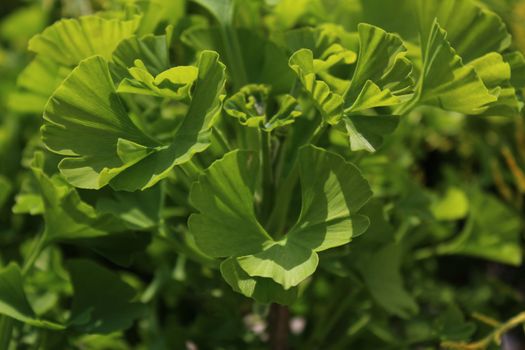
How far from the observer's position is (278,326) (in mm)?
581

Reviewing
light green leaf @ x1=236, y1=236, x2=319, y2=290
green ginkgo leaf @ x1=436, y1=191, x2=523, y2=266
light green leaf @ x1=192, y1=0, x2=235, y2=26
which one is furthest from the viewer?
green ginkgo leaf @ x1=436, y1=191, x2=523, y2=266

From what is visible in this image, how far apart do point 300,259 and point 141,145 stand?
0.12 meters

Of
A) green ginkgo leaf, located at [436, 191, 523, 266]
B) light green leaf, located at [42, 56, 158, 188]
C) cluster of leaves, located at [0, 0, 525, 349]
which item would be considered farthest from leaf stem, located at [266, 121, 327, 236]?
green ginkgo leaf, located at [436, 191, 523, 266]

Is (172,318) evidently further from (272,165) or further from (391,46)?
(391,46)

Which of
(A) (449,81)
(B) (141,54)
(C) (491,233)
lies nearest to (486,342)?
(C) (491,233)

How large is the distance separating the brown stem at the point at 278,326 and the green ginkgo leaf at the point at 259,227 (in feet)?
0.52

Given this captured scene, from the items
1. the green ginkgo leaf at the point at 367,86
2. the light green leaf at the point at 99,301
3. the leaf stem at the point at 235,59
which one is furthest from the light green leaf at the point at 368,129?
the light green leaf at the point at 99,301

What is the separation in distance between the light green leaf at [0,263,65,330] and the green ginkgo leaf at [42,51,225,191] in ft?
0.38

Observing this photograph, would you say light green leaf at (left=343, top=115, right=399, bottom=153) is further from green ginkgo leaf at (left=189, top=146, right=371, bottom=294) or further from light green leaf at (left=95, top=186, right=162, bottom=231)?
light green leaf at (left=95, top=186, right=162, bottom=231)

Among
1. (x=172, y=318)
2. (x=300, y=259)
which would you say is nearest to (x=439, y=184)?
(x=172, y=318)

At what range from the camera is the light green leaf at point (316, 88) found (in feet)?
1.35

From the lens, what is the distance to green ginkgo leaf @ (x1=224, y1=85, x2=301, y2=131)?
1.42ft

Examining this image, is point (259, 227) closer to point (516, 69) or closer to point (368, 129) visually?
point (368, 129)

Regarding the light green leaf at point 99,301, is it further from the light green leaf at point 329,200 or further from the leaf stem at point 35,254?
the light green leaf at point 329,200
